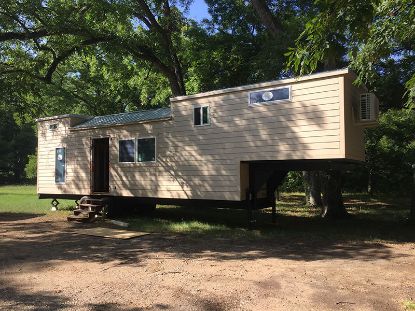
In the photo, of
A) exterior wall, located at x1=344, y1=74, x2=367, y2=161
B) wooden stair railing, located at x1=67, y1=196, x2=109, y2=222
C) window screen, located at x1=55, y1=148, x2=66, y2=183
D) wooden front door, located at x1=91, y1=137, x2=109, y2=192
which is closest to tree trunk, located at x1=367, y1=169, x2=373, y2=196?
exterior wall, located at x1=344, y1=74, x2=367, y2=161

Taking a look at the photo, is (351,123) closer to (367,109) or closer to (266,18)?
(367,109)

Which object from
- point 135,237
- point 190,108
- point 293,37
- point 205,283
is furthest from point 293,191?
point 205,283

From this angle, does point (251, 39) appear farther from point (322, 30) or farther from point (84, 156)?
point (322, 30)

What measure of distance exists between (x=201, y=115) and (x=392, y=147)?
11.5m

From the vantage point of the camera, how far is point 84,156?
48.9 ft

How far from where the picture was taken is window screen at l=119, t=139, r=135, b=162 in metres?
13.9

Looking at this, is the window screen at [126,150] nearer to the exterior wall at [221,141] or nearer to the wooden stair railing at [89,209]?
the exterior wall at [221,141]

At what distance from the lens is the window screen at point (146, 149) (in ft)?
43.7

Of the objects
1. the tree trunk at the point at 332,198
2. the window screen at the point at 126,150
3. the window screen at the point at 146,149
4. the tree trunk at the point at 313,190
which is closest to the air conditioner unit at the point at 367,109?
the tree trunk at the point at 332,198

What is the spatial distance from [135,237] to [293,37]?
8735 millimetres

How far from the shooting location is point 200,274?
700 cm

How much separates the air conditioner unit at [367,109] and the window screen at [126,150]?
23.5 feet

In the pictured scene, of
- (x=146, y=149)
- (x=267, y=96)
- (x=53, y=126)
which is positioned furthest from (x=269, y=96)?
(x=53, y=126)

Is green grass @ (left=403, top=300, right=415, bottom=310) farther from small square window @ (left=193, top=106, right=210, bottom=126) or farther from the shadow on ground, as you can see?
the shadow on ground
